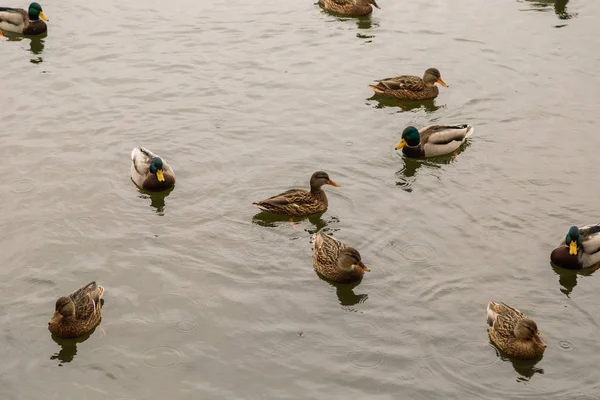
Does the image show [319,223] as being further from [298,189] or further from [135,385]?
[135,385]

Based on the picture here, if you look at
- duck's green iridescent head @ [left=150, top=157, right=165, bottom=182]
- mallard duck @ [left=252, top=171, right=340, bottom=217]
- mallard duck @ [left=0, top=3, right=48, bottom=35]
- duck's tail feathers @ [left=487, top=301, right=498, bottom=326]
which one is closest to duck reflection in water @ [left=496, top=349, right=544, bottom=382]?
duck's tail feathers @ [left=487, top=301, right=498, bottom=326]

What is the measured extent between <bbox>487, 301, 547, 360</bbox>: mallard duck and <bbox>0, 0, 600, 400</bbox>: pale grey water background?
201 mm

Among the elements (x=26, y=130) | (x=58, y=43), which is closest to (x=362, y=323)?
(x=26, y=130)

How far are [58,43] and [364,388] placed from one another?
570 inches

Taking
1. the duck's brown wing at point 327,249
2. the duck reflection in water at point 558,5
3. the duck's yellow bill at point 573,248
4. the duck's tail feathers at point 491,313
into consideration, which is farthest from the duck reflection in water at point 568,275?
the duck reflection in water at point 558,5

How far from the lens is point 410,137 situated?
1689cm

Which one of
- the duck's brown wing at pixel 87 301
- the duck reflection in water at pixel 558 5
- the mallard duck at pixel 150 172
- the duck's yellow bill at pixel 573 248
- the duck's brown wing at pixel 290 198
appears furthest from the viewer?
the duck reflection in water at pixel 558 5

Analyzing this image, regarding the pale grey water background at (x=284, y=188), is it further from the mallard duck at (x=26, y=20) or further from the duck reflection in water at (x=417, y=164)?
the mallard duck at (x=26, y=20)

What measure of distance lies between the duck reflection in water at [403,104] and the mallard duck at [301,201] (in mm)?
4554

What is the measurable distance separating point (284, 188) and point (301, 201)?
1.02 meters

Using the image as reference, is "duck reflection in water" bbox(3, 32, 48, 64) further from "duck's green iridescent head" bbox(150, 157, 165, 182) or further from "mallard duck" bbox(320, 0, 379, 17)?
→ "mallard duck" bbox(320, 0, 379, 17)

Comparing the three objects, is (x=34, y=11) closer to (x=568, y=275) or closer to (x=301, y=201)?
(x=301, y=201)

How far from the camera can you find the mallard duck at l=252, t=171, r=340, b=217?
14.9 m

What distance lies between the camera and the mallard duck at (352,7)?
23359 mm
